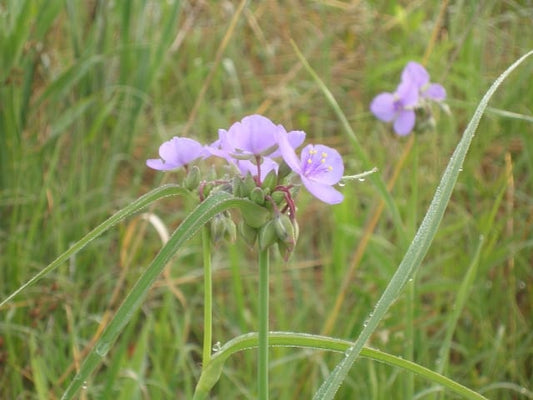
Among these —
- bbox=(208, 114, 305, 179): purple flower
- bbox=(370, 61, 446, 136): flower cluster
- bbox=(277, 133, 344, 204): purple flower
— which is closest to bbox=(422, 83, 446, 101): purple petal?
bbox=(370, 61, 446, 136): flower cluster

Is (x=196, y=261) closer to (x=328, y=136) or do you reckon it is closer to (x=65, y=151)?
(x=65, y=151)

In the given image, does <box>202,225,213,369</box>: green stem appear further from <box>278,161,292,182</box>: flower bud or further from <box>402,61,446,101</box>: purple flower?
<box>402,61,446,101</box>: purple flower

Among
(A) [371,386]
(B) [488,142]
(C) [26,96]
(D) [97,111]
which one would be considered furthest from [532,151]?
(C) [26,96]

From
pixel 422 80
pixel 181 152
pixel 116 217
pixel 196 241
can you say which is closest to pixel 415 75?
pixel 422 80

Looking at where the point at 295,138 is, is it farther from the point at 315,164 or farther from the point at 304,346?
the point at 304,346

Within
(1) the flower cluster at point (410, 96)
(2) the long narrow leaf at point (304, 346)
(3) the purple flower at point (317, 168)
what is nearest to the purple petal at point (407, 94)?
(1) the flower cluster at point (410, 96)
